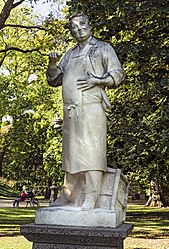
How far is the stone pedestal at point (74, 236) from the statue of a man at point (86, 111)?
34 centimetres

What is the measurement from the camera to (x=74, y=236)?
4914 millimetres

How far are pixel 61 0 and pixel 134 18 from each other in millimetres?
5903

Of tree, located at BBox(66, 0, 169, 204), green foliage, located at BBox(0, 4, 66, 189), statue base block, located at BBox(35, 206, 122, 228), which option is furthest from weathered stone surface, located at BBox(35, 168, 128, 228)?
green foliage, located at BBox(0, 4, 66, 189)

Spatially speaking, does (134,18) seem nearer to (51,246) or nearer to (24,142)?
(51,246)

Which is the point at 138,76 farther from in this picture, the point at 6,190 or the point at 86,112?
the point at 6,190

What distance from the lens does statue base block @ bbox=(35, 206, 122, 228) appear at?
5.00m

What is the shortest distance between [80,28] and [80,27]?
11 millimetres

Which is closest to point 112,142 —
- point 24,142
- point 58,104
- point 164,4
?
point 164,4

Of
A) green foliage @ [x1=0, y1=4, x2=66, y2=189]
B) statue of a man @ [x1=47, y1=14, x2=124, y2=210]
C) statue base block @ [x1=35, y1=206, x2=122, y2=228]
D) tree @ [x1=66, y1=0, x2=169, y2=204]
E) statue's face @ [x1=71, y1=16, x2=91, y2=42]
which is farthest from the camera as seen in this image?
green foliage @ [x1=0, y1=4, x2=66, y2=189]

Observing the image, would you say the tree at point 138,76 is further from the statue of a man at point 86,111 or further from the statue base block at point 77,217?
the statue base block at point 77,217

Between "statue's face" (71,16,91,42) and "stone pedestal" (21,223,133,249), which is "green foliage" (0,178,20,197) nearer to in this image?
"statue's face" (71,16,91,42)

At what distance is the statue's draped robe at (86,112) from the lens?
17.4ft

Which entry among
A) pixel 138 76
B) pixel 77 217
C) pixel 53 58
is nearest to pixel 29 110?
pixel 138 76

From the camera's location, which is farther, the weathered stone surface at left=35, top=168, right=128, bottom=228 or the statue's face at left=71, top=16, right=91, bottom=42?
the statue's face at left=71, top=16, right=91, bottom=42
